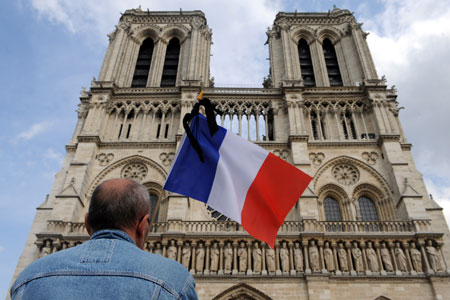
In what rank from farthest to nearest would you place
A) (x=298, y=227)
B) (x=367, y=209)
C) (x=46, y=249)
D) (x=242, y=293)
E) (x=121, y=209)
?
(x=367, y=209), (x=298, y=227), (x=46, y=249), (x=242, y=293), (x=121, y=209)

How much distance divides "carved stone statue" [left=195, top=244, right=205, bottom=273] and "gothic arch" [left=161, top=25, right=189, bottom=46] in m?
16.8

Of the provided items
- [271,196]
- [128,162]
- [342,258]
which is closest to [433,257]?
[342,258]

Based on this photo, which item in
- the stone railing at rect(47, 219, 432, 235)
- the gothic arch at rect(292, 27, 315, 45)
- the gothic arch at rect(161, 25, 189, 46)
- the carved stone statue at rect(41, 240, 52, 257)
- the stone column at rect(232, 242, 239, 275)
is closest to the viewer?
the stone column at rect(232, 242, 239, 275)

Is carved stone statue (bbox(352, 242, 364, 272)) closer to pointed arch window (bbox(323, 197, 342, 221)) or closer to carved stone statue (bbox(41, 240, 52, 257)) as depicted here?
pointed arch window (bbox(323, 197, 342, 221))

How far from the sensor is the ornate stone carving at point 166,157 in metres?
18.3

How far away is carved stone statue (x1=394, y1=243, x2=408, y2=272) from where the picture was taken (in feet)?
44.9

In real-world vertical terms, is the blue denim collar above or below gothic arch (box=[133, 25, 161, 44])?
below

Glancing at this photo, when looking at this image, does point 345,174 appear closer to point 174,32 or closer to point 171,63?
point 171,63

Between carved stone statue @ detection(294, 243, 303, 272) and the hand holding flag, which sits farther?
carved stone statue @ detection(294, 243, 303, 272)

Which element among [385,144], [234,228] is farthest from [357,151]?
[234,228]

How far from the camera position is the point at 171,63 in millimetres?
25156

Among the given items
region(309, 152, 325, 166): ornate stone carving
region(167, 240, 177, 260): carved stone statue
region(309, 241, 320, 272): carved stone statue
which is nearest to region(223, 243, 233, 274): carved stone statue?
region(167, 240, 177, 260): carved stone statue

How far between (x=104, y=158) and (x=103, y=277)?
59.2 feet

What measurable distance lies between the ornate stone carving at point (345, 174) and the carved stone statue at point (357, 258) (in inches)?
161
